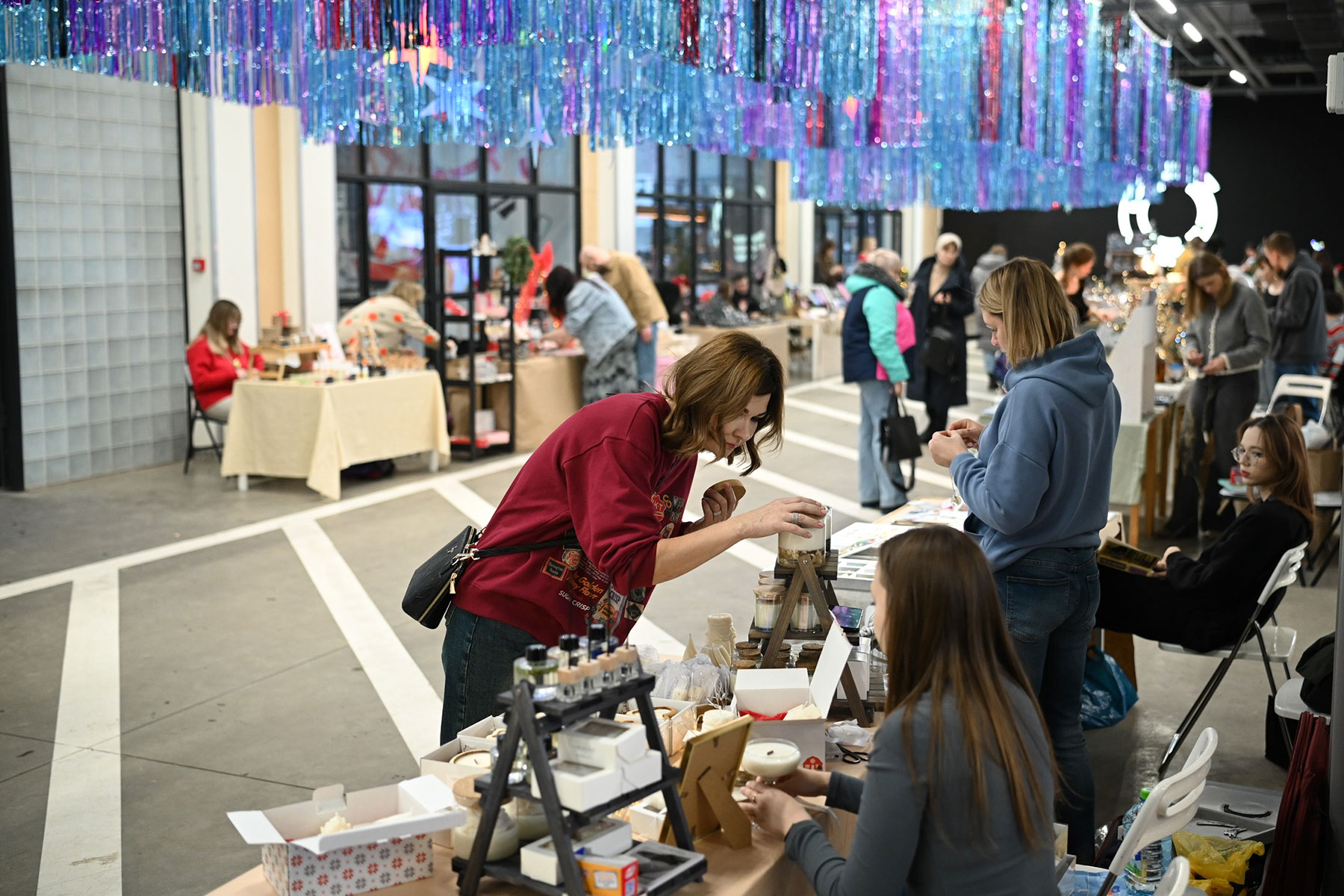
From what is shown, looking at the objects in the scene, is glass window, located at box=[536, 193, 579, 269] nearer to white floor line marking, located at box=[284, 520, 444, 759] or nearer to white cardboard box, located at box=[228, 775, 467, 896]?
white floor line marking, located at box=[284, 520, 444, 759]

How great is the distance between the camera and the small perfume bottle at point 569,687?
1.66m

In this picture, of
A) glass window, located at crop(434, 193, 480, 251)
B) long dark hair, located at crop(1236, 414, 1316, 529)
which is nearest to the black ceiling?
glass window, located at crop(434, 193, 480, 251)

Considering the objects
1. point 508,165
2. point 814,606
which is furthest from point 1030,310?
point 508,165

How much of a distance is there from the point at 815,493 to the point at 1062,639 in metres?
5.13

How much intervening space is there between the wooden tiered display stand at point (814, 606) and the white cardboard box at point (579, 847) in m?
0.79

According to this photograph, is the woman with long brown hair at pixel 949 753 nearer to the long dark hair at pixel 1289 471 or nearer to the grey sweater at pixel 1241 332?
the long dark hair at pixel 1289 471

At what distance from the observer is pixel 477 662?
93.6 inches

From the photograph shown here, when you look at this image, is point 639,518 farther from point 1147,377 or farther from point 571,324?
point 571,324

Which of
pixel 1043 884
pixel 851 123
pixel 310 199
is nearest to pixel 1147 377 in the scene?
pixel 851 123

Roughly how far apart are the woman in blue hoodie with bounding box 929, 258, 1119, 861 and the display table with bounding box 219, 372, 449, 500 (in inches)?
213

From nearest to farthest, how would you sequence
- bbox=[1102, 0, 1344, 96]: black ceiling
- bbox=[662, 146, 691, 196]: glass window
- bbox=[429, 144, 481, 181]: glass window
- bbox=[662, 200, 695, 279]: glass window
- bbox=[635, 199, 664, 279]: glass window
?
bbox=[429, 144, 481, 181]: glass window < bbox=[1102, 0, 1344, 96]: black ceiling < bbox=[635, 199, 664, 279]: glass window < bbox=[662, 146, 691, 196]: glass window < bbox=[662, 200, 695, 279]: glass window

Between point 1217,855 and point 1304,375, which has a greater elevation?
point 1304,375

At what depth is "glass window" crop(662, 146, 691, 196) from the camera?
1565 cm

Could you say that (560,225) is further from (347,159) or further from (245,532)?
(245,532)
